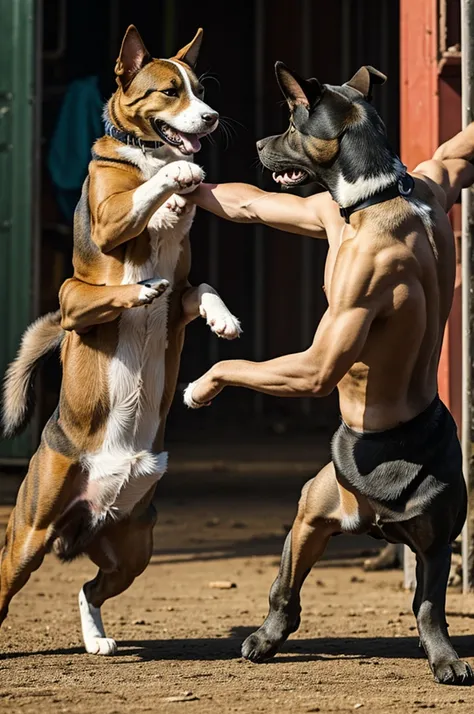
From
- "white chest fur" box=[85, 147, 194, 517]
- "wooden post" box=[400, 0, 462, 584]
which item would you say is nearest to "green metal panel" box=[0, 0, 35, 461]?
"wooden post" box=[400, 0, 462, 584]

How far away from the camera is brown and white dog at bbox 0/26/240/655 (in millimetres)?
5340

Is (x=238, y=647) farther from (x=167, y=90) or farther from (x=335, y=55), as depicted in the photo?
(x=335, y=55)

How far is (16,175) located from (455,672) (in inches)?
236

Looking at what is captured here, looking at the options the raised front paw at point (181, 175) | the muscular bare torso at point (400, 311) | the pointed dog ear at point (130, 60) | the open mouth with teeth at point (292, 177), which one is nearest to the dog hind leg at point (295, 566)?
the muscular bare torso at point (400, 311)

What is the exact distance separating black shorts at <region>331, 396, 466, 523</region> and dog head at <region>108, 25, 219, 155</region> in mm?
1433

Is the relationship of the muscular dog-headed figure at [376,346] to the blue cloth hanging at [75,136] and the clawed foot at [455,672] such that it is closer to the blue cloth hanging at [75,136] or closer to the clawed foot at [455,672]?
the clawed foot at [455,672]

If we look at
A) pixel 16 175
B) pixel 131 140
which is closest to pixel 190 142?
pixel 131 140

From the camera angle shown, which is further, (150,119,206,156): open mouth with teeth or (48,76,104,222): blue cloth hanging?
(48,76,104,222): blue cloth hanging

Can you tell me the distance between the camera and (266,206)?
5.23 metres

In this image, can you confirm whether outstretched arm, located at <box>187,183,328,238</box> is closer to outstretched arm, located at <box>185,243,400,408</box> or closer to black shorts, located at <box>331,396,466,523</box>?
outstretched arm, located at <box>185,243,400,408</box>

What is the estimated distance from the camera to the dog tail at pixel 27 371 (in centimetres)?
586

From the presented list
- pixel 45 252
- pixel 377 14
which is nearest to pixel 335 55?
pixel 377 14

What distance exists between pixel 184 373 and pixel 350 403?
41.2ft

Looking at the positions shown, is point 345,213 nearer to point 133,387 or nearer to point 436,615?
point 133,387
